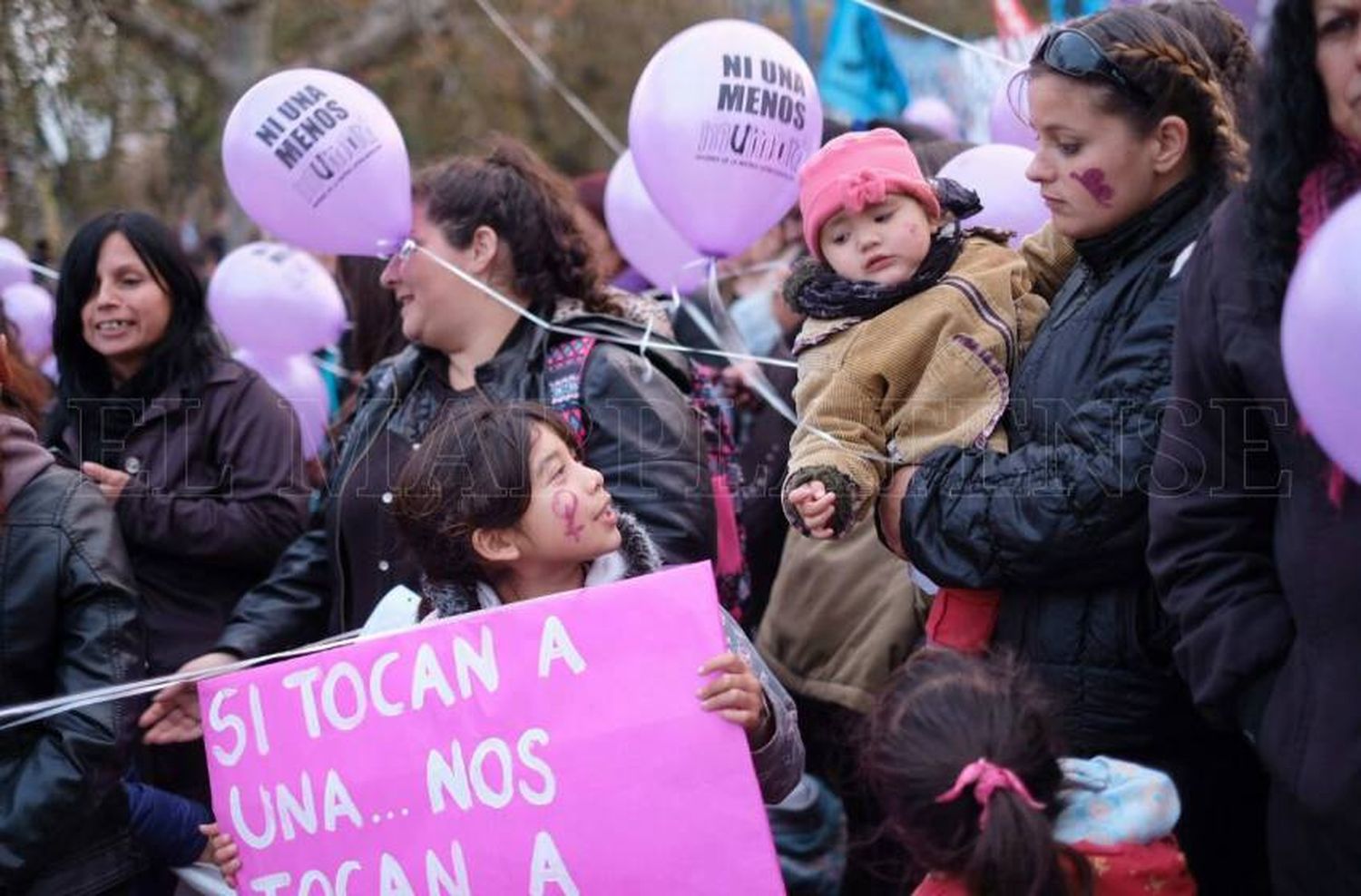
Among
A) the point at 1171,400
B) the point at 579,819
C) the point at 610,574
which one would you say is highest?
the point at 1171,400

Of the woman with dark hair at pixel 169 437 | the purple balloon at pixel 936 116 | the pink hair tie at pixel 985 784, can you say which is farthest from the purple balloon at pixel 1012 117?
the purple balloon at pixel 936 116

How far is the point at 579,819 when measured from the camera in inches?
101

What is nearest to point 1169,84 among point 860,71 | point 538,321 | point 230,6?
point 538,321

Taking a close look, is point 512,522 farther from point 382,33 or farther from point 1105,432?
point 382,33

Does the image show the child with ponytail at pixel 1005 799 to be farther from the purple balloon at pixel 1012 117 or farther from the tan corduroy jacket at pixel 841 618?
the purple balloon at pixel 1012 117

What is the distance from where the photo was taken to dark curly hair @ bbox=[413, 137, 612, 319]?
3.72 m

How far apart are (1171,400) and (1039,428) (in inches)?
14.2

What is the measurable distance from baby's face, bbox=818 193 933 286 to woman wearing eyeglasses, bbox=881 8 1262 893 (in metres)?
0.26

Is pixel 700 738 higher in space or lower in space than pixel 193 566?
higher

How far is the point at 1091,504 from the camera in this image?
259 cm

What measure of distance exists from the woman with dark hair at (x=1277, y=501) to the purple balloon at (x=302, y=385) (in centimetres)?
330

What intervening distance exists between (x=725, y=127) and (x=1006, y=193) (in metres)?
0.64

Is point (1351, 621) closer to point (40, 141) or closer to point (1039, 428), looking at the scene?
point (1039, 428)

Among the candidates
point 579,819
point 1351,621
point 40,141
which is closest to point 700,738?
point 579,819
